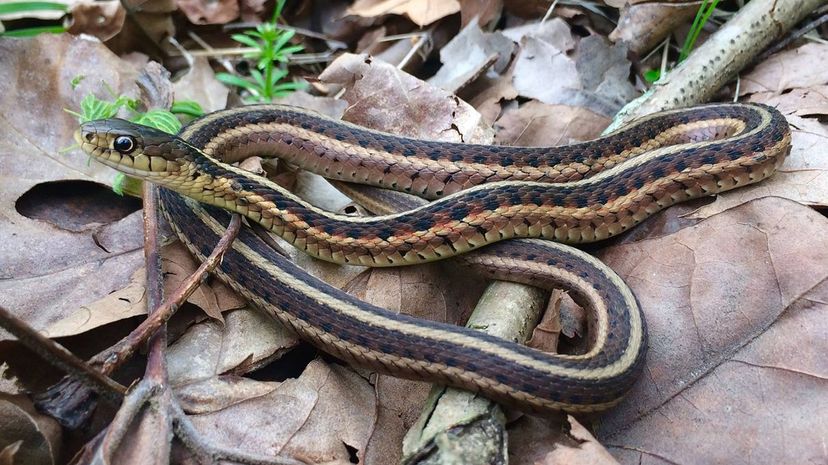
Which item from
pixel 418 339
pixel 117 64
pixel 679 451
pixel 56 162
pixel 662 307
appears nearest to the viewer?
pixel 679 451

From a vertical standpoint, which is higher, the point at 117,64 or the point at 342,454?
the point at 117,64

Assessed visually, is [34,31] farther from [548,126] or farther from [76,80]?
[548,126]

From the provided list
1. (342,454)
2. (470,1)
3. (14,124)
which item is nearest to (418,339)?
(342,454)

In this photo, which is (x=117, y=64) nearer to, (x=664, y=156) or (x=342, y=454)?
(x=342, y=454)

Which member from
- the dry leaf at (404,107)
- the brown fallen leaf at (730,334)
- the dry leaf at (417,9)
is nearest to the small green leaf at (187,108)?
the dry leaf at (404,107)

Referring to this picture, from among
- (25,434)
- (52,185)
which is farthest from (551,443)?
(52,185)

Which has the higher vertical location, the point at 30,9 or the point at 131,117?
the point at 30,9
